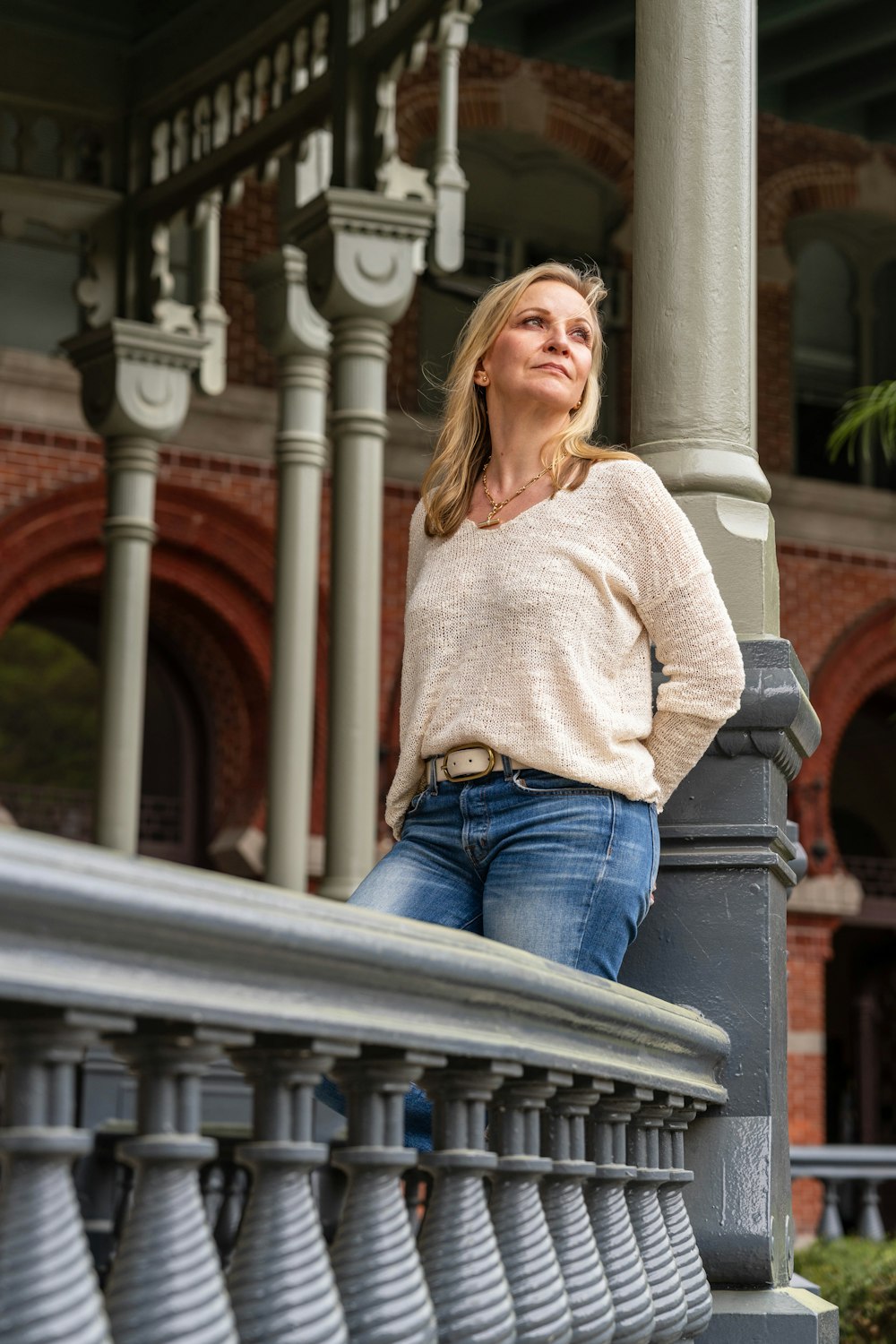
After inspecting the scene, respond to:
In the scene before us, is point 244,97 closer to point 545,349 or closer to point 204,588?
point 204,588

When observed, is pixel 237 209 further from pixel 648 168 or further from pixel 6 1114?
pixel 6 1114

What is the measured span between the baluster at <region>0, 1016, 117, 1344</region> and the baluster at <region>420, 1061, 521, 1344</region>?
58 centimetres

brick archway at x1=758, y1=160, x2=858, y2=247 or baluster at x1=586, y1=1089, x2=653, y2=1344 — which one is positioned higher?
brick archway at x1=758, y1=160, x2=858, y2=247

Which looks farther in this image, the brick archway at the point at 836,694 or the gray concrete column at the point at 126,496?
the brick archway at the point at 836,694

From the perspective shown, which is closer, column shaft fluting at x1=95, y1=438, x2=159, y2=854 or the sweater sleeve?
the sweater sleeve

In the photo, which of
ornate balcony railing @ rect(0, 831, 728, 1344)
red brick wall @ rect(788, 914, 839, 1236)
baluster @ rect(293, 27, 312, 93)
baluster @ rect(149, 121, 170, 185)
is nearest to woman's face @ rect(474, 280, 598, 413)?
ornate balcony railing @ rect(0, 831, 728, 1344)

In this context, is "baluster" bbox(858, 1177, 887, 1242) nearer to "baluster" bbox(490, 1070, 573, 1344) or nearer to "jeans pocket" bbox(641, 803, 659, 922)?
"jeans pocket" bbox(641, 803, 659, 922)

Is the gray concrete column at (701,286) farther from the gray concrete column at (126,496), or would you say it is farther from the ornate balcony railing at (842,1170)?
the ornate balcony railing at (842,1170)

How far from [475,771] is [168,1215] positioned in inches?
54.9

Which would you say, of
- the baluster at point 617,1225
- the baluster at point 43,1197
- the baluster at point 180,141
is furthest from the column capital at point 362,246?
the baluster at point 43,1197

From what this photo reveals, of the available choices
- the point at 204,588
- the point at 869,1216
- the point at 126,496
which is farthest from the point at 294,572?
the point at 204,588

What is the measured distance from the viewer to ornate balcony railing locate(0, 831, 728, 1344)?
4.70 ft

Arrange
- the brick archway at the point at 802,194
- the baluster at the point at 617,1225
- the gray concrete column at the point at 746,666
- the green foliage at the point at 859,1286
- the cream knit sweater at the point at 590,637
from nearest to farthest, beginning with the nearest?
1. the baluster at the point at 617,1225
2. the cream knit sweater at the point at 590,637
3. the gray concrete column at the point at 746,666
4. the green foliage at the point at 859,1286
5. the brick archway at the point at 802,194

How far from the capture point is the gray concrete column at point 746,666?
10.8 feet
